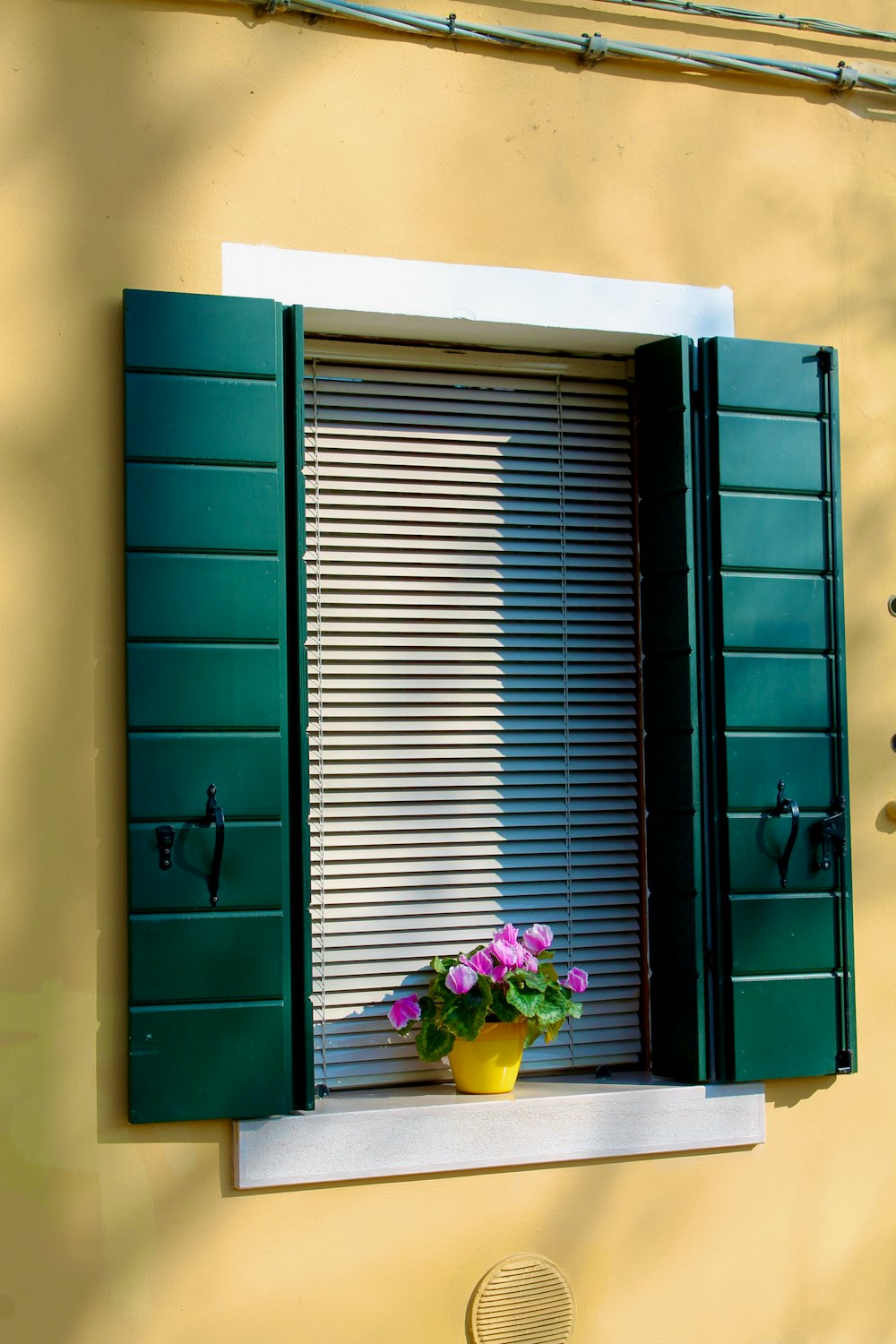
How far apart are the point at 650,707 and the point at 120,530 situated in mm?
1454

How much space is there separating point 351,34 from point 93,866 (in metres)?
2.14

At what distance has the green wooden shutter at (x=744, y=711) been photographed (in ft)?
12.2

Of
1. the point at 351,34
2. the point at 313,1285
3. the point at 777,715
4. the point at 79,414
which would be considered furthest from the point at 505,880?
the point at 351,34

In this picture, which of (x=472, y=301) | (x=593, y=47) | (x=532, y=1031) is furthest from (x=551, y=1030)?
(x=593, y=47)

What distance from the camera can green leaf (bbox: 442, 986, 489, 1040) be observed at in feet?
11.5

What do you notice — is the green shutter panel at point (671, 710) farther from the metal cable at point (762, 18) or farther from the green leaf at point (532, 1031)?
the metal cable at point (762, 18)

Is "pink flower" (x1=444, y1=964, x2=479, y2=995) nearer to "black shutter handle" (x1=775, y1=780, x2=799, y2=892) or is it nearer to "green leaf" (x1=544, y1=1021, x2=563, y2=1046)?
"green leaf" (x1=544, y1=1021, x2=563, y2=1046)

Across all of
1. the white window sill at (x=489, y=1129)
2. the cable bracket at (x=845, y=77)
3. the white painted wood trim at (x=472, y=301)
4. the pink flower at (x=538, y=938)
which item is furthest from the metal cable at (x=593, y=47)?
the white window sill at (x=489, y=1129)

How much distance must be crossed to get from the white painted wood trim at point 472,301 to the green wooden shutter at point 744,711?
13cm

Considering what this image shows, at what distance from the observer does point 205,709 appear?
11.0ft

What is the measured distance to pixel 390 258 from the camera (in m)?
3.64

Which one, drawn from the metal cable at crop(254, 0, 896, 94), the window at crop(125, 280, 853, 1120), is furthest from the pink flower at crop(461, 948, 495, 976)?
the metal cable at crop(254, 0, 896, 94)

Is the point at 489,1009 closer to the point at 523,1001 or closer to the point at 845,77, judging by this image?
the point at 523,1001

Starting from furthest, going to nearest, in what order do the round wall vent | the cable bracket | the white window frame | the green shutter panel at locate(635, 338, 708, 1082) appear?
1. the cable bracket
2. the green shutter panel at locate(635, 338, 708, 1082)
3. the round wall vent
4. the white window frame
